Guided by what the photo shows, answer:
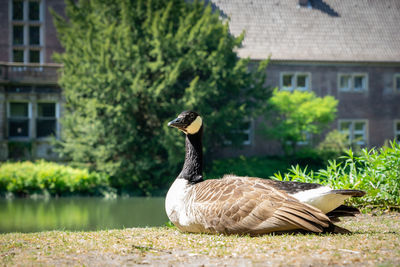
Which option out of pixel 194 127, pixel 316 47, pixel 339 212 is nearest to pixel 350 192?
pixel 339 212

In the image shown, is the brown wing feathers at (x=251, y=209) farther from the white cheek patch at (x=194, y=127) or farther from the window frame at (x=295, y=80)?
the window frame at (x=295, y=80)

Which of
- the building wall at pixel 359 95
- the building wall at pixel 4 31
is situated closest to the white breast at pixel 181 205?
the building wall at pixel 359 95

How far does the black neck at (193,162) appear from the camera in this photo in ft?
26.6

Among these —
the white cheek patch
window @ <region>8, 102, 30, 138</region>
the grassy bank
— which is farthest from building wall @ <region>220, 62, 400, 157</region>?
the grassy bank

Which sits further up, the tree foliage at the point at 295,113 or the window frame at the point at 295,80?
the window frame at the point at 295,80

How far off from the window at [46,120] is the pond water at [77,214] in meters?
8.77

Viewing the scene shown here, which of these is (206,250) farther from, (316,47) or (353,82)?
(353,82)

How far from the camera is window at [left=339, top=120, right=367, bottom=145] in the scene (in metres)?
36.1

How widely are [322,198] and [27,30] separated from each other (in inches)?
1160

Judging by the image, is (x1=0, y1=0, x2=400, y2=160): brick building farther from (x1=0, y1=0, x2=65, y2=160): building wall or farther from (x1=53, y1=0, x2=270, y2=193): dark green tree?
(x1=53, y1=0, x2=270, y2=193): dark green tree

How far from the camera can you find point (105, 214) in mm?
16141

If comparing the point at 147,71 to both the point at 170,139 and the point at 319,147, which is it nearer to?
the point at 170,139

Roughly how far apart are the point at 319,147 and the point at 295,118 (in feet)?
12.4

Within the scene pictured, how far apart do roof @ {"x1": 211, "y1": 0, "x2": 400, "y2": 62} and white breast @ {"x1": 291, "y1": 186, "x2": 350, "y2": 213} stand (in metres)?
26.9
